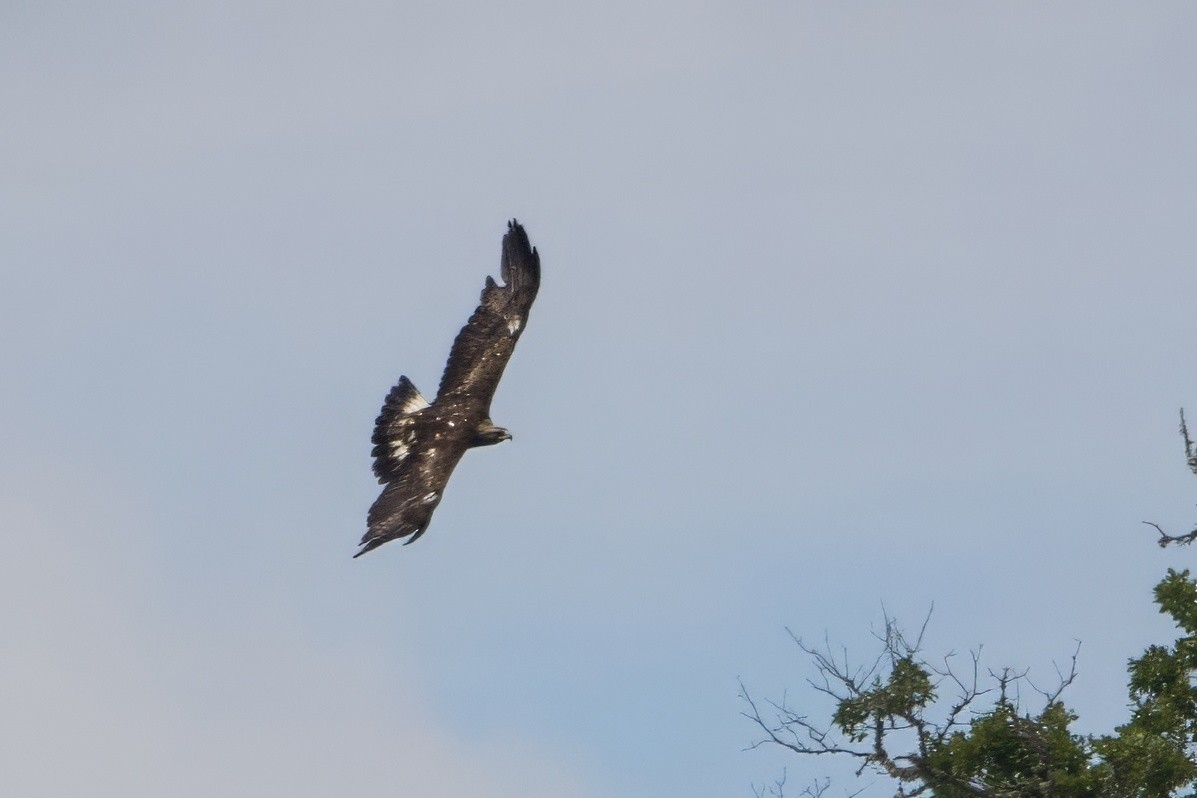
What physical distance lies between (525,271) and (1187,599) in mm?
8030

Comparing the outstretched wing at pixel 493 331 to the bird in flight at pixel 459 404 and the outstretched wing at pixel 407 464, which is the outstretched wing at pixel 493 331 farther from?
the outstretched wing at pixel 407 464

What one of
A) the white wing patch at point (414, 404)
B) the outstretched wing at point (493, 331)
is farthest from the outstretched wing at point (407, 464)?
the outstretched wing at point (493, 331)

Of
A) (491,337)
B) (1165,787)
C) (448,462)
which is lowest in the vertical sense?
(1165,787)

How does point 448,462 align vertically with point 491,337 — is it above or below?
below

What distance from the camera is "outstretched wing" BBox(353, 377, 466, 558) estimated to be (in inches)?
848

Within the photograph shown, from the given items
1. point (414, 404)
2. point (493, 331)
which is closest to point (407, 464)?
point (414, 404)

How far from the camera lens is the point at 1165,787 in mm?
23906

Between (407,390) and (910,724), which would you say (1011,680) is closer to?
(910,724)

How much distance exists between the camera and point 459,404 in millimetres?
23750

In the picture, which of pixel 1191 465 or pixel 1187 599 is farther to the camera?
pixel 1187 599

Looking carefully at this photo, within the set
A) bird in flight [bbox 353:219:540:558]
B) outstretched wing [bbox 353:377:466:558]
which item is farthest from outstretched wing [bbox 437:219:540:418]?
outstretched wing [bbox 353:377:466:558]

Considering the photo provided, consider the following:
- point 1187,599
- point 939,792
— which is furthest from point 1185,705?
point 939,792

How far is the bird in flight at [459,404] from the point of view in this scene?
73.8 ft

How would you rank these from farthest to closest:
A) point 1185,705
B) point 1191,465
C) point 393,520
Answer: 1. point 1185,705
2. point 1191,465
3. point 393,520
